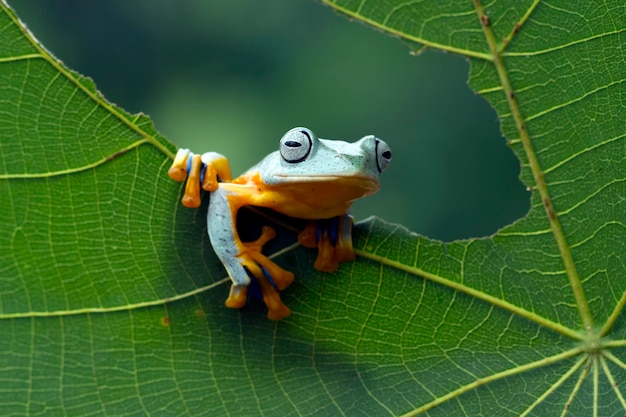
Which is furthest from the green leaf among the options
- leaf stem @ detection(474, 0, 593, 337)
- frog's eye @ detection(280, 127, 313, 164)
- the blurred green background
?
the blurred green background

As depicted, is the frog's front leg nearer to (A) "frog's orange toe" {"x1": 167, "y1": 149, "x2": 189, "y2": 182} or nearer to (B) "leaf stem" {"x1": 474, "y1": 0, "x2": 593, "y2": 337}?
(A) "frog's orange toe" {"x1": 167, "y1": 149, "x2": 189, "y2": 182}

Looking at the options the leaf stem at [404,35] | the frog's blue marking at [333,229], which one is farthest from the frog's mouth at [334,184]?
the leaf stem at [404,35]

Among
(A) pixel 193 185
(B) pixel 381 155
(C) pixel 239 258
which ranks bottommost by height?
(C) pixel 239 258

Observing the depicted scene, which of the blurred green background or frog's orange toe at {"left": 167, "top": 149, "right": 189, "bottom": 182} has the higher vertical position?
the blurred green background

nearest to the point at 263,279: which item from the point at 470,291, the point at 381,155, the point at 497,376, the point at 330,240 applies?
the point at 330,240

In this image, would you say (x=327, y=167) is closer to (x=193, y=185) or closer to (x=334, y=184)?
(x=334, y=184)

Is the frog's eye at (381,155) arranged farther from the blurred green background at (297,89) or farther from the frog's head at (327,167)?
the blurred green background at (297,89)

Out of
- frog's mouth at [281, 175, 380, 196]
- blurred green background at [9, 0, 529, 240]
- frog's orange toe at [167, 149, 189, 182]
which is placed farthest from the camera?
blurred green background at [9, 0, 529, 240]
